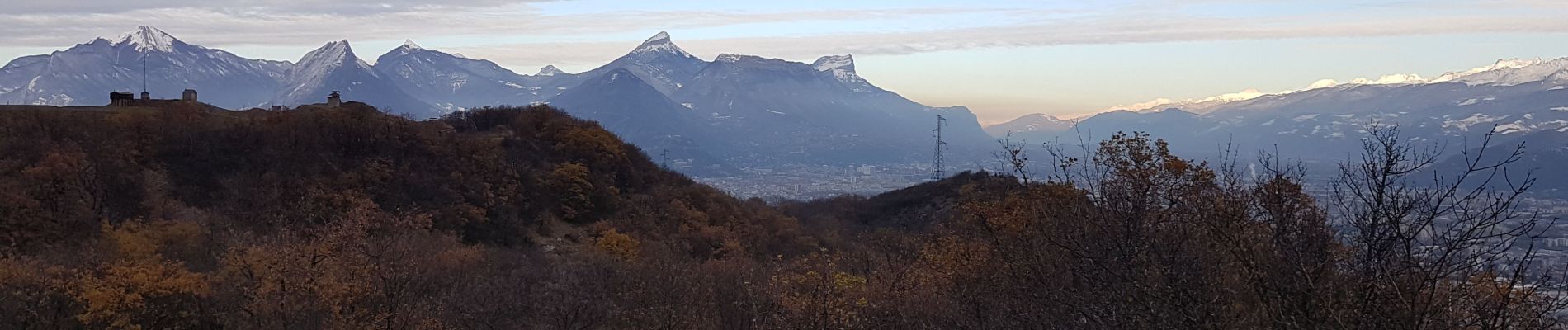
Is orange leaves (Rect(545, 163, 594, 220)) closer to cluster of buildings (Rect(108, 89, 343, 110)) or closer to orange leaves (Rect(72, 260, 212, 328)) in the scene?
cluster of buildings (Rect(108, 89, 343, 110))

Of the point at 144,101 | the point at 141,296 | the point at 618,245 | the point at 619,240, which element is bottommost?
the point at 618,245

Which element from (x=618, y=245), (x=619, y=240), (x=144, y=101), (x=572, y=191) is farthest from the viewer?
(x=144, y=101)

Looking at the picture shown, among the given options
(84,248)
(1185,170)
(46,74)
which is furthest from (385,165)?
(46,74)

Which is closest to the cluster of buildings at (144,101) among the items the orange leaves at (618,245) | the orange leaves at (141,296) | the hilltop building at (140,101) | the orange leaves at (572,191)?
the hilltop building at (140,101)

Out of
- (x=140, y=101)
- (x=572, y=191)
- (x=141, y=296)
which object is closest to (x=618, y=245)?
(x=572, y=191)

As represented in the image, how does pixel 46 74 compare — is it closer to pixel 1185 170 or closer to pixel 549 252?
pixel 549 252

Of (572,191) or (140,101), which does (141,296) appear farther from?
(140,101)

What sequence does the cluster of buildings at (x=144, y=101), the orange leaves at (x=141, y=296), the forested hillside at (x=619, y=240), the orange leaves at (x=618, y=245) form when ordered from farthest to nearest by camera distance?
the cluster of buildings at (x=144, y=101) → the orange leaves at (x=618, y=245) → the orange leaves at (x=141, y=296) → the forested hillside at (x=619, y=240)

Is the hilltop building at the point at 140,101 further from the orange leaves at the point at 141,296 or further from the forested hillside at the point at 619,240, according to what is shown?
the orange leaves at the point at 141,296

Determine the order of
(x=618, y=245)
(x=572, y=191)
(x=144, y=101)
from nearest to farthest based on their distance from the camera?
(x=618, y=245)
(x=572, y=191)
(x=144, y=101)
